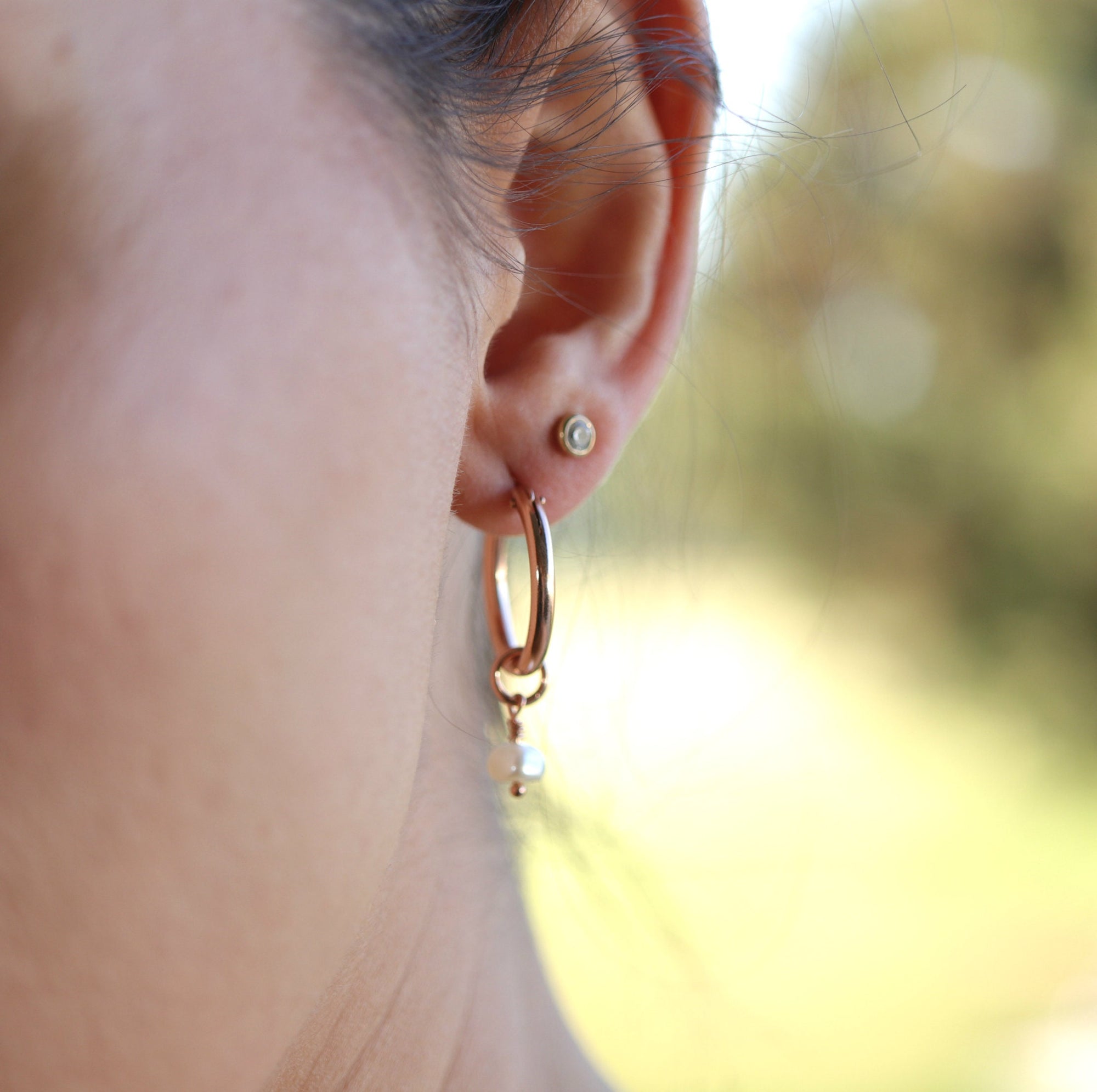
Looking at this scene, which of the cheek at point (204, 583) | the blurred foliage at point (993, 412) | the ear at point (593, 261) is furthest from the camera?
the blurred foliage at point (993, 412)

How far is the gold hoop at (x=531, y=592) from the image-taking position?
646 millimetres

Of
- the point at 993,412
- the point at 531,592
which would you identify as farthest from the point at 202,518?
the point at 993,412

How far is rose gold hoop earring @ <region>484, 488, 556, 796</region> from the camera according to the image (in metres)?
0.65

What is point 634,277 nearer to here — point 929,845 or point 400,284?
point 400,284

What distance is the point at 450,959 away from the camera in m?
0.79

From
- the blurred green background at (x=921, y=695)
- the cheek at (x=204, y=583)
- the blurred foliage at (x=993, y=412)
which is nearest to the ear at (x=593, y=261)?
the cheek at (x=204, y=583)

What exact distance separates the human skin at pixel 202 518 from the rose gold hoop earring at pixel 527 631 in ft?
0.35

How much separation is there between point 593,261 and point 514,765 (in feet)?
1.13

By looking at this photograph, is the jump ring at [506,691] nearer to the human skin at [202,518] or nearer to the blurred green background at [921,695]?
the human skin at [202,518]

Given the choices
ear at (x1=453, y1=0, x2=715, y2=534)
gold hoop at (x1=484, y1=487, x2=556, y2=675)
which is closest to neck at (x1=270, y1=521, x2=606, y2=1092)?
gold hoop at (x1=484, y1=487, x2=556, y2=675)

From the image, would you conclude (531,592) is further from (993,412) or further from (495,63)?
(993,412)

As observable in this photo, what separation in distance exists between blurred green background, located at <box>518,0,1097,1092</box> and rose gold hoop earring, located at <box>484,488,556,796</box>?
56 centimetres

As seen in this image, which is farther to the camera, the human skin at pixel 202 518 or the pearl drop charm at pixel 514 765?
the pearl drop charm at pixel 514 765

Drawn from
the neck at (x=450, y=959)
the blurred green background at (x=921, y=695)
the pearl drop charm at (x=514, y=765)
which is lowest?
the neck at (x=450, y=959)
